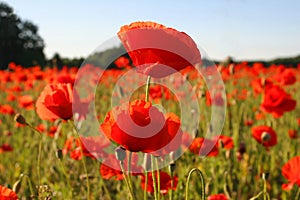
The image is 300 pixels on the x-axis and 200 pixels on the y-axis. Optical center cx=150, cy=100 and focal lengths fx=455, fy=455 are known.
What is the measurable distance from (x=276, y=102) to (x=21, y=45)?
1821 centimetres

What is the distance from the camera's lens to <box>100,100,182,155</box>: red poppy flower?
79 centimetres

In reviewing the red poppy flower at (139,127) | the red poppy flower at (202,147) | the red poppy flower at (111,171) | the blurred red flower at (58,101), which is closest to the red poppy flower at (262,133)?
the red poppy flower at (202,147)

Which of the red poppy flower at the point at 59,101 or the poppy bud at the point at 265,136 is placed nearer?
the red poppy flower at the point at 59,101

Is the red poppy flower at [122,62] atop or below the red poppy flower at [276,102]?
atop

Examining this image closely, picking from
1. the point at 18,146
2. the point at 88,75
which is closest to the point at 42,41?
the point at 88,75

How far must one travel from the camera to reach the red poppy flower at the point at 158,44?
0.76 m

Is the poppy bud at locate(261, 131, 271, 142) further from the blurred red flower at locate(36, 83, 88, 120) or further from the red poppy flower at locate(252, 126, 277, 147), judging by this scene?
the blurred red flower at locate(36, 83, 88, 120)

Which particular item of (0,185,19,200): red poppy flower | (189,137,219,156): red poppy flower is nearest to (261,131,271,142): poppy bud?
(189,137,219,156): red poppy flower

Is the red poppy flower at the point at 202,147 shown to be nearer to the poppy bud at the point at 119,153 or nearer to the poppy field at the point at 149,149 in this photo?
the poppy field at the point at 149,149

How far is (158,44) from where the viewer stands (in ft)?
2.52

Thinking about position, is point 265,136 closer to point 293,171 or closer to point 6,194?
point 293,171

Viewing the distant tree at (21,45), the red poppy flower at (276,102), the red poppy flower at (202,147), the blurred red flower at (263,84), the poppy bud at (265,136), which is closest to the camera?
the poppy bud at (265,136)

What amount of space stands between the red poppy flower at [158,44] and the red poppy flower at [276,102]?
1.52 m

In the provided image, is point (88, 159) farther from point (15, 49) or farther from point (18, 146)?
point (15, 49)
